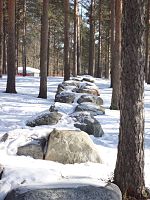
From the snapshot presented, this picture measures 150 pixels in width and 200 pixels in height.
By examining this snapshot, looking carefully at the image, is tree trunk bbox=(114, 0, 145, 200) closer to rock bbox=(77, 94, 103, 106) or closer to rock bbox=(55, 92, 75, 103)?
rock bbox=(77, 94, 103, 106)

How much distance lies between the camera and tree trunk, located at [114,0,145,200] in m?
6.01

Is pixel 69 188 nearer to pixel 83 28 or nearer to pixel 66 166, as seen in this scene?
pixel 66 166

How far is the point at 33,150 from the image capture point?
8.28m

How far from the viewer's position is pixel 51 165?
765 cm

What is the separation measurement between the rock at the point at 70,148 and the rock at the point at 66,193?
2503 millimetres

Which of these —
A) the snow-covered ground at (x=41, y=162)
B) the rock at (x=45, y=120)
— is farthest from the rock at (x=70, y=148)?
the rock at (x=45, y=120)

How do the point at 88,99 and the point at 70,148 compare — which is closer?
the point at 70,148

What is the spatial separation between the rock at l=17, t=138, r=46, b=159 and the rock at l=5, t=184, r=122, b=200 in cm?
273

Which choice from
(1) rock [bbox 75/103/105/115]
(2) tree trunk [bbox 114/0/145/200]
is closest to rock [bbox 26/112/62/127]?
(1) rock [bbox 75/103/105/115]

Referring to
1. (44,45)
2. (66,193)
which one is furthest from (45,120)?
(44,45)

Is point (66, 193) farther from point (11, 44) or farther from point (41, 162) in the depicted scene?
point (11, 44)

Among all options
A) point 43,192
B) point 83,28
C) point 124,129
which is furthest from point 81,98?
point 83,28

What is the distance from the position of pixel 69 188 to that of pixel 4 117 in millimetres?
7515

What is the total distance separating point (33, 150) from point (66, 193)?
304 cm
